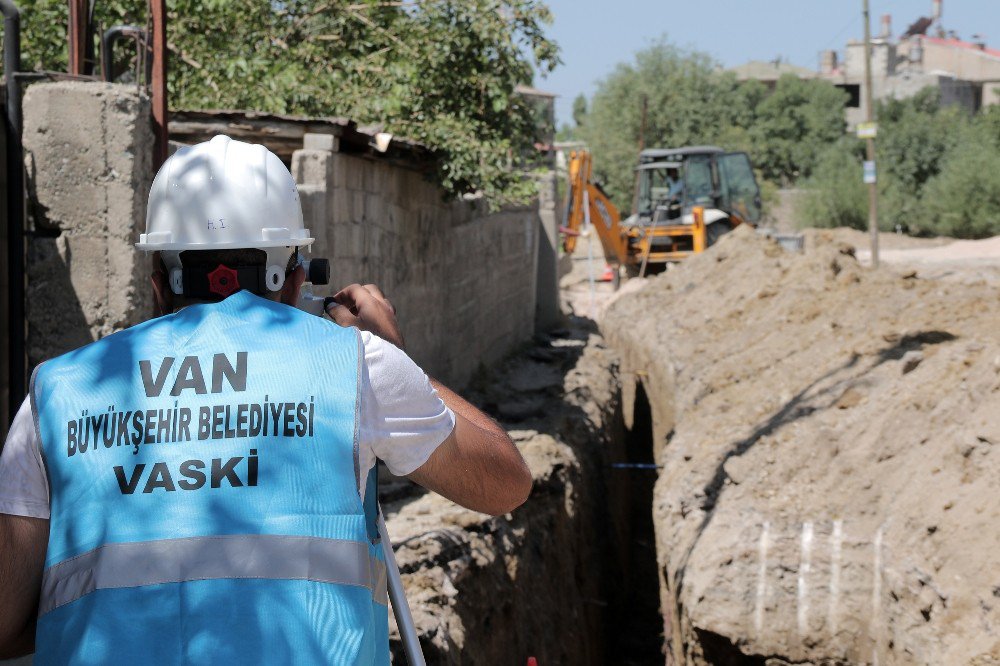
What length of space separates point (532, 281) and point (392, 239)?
8.26 metres

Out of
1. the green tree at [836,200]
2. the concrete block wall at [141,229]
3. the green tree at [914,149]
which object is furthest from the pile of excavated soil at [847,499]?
the green tree at [914,149]

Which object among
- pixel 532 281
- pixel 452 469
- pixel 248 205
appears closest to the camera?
pixel 452 469

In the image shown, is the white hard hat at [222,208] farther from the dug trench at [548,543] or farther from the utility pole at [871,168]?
the utility pole at [871,168]

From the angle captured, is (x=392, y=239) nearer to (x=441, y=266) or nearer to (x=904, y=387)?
(x=441, y=266)

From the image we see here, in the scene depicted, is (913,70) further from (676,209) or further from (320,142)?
(320,142)

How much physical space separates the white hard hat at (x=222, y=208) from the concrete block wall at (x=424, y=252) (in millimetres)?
4432

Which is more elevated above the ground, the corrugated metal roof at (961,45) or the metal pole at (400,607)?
the corrugated metal roof at (961,45)

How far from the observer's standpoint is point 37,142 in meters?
4.52

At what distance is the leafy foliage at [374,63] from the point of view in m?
9.27

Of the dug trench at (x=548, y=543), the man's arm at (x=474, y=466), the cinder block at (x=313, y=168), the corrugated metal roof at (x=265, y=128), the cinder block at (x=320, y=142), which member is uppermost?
the corrugated metal roof at (x=265, y=128)

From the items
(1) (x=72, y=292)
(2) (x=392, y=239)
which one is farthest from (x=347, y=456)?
(2) (x=392, y=239)

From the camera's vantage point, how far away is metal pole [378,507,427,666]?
6.68 ft

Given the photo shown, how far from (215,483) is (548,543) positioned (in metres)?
5.78

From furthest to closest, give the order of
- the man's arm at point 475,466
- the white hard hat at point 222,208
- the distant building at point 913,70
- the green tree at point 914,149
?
the distant building at point 913,70 < the green tree at point 914,149 < the white hard hat at point 222,208 < the man's arm at point 475,466
